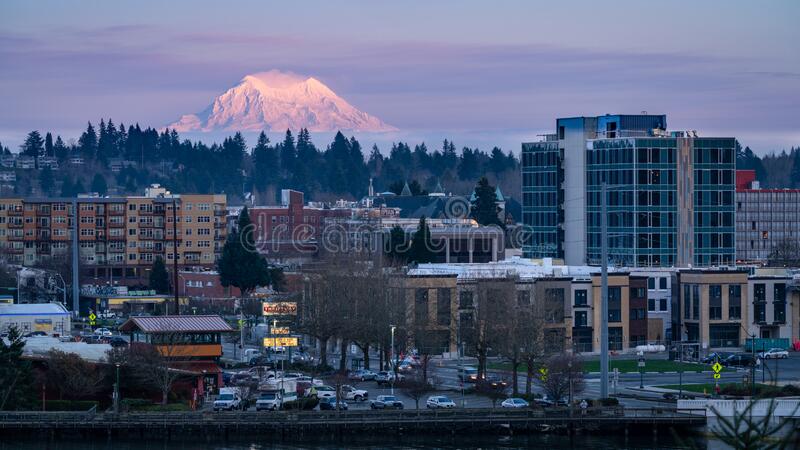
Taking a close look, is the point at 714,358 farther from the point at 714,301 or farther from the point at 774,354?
the point at 714,301

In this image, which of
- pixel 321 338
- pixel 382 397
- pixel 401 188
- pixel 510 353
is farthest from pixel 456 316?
pixel 401 188

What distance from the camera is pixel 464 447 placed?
46.9 meters

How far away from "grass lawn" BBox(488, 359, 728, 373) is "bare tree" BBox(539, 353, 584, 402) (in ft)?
32.1

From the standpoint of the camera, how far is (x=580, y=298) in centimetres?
7312

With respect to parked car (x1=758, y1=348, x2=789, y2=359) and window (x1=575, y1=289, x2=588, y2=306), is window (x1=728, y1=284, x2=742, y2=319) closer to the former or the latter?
parked car (x1=758, y1=348, x2=789, y2=359)

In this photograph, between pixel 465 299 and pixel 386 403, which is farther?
pixel 465 299

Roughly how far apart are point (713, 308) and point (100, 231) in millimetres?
53575

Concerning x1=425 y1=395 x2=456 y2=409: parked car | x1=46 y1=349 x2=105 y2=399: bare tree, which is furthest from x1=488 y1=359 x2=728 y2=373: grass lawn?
x1=46 y1=349 x2=105 y2=399: bare tree

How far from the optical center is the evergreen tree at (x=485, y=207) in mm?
134375

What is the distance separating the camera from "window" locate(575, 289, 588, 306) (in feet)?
240

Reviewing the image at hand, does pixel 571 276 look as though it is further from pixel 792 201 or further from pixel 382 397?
pixel 792 201

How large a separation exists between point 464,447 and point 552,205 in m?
53.3

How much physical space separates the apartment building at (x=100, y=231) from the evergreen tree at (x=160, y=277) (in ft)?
28.9

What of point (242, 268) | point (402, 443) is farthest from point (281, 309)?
point (242, 268)
